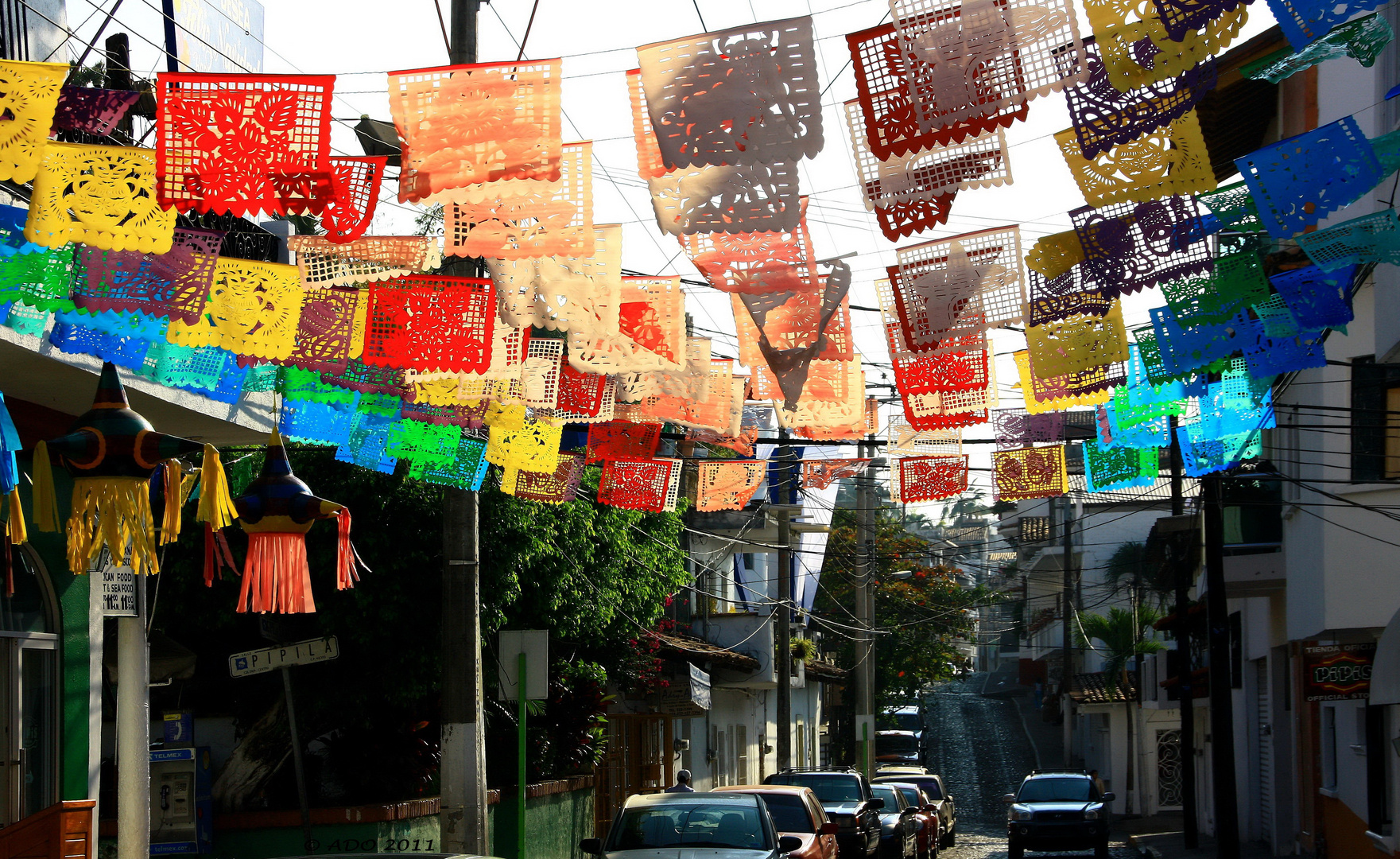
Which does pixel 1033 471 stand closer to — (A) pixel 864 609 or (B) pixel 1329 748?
(B) pixel 1329 748

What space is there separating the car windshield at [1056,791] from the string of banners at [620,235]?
14693 mm

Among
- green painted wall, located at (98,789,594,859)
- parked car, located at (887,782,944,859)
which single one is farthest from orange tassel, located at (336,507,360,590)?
parked car, located at (887,782,944,859)

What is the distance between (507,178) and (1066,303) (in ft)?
12.4

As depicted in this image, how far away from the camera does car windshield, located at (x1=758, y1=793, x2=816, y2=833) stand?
47.6ft

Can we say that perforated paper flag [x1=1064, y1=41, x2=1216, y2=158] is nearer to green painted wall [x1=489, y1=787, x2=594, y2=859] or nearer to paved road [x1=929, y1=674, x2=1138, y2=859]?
→ green painted wall [x1=489, y1=787, x2=594, y2=859]

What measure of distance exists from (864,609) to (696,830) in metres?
21.1

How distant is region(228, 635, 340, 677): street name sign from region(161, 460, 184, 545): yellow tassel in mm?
5843

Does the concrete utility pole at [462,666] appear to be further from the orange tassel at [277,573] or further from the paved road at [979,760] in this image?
the paved road at [979,760]

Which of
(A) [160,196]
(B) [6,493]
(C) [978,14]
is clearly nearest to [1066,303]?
(C) [978,14]

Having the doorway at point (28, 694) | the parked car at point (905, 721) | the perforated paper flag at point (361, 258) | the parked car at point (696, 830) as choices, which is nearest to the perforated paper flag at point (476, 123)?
the perforated paper flag at point (361, 258)

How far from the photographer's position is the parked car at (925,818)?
24188mm

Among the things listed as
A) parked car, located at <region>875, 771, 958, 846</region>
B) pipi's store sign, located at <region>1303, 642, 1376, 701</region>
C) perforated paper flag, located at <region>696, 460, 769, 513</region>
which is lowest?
parked car, located at <region>875, 771, 958, 846</region>

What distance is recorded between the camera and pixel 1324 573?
54.3 feet

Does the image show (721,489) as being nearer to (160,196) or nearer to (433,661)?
(433,661)
